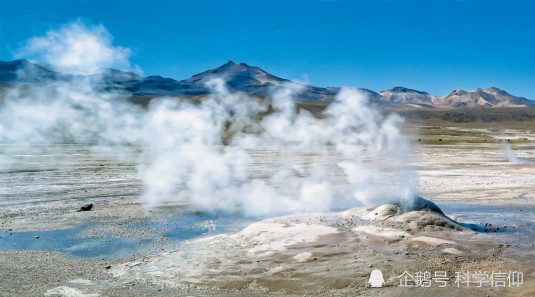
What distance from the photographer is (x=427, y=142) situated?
85812mm

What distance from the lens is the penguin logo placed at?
10.3 metres

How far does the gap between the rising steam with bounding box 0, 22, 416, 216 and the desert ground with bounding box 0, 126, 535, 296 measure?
2729mm

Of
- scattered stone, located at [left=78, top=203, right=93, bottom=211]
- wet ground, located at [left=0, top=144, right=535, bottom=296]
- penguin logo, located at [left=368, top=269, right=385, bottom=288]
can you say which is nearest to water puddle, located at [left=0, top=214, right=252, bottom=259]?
wet ground, located at [left=0, top=144, right=535, bottom=296]

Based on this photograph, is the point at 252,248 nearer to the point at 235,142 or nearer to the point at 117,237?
the point at 117,237

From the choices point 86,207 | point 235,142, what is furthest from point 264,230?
point 235,142

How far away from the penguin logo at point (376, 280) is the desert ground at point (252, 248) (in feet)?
0.46

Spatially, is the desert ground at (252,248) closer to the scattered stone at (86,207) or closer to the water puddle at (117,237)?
the water puddle at (117,237)

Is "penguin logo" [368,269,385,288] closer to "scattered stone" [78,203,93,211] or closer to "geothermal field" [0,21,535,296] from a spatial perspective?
"geothermal field" [0,21,535,296]

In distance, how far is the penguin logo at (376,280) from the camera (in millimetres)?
10289

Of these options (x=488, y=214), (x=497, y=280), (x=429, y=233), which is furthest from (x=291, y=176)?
(x=497, y=280)

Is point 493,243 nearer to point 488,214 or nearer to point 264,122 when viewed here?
point 488,214

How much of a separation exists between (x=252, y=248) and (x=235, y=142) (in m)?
65.3

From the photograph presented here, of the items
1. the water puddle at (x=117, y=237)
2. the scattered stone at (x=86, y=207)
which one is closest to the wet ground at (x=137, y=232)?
the water puddle at (x=117, y=237)

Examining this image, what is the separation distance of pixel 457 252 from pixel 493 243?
2.03 metres
